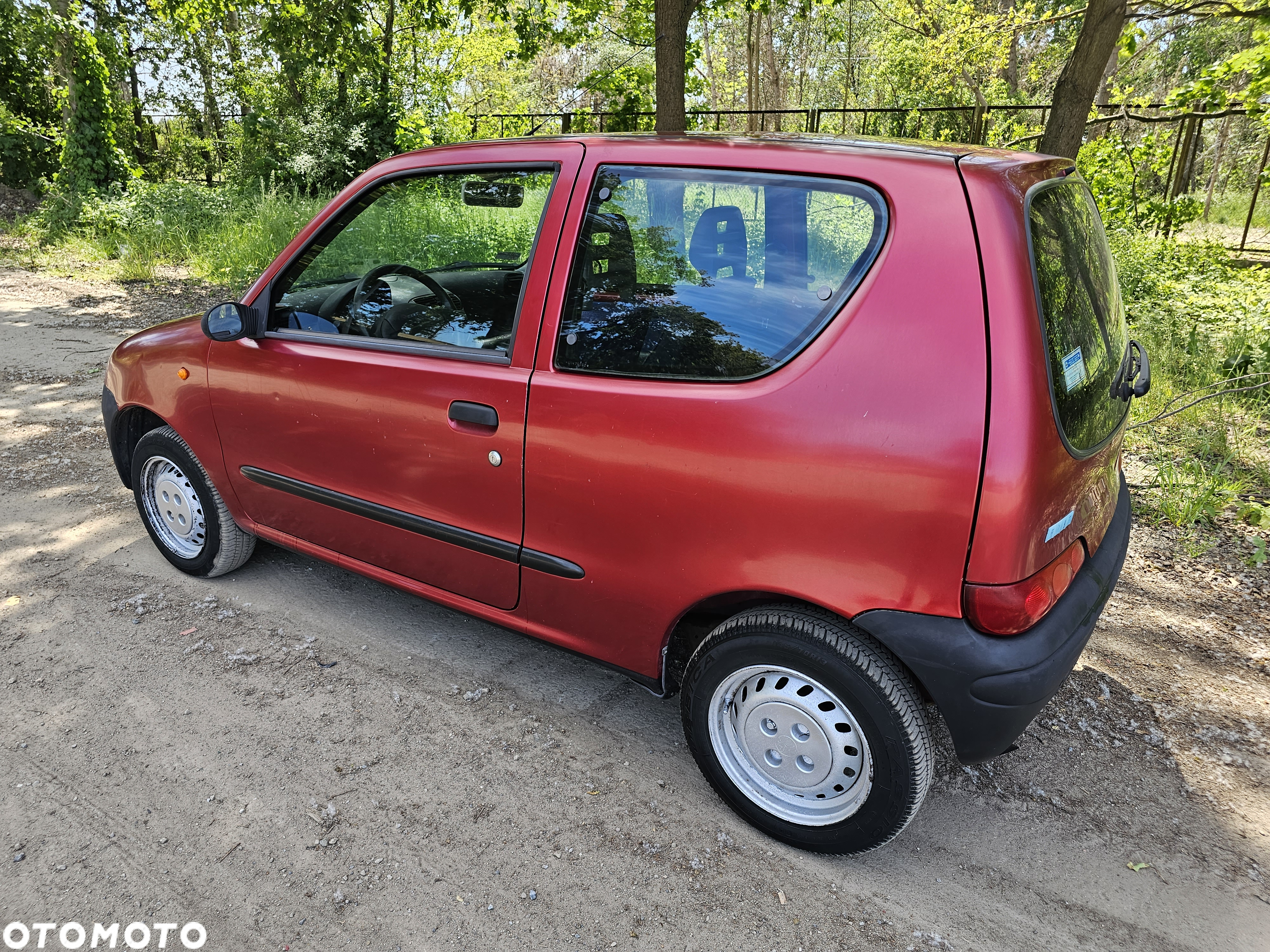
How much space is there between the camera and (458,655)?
3223 mm

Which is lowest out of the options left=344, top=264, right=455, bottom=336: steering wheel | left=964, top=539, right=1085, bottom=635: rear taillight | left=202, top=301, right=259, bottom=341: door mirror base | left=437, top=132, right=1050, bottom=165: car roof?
left=964, top=539, right=1085, bottom=635: rear taillight

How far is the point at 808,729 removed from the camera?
2.21 metres

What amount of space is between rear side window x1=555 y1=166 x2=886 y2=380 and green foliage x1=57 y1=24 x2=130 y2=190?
536 inches

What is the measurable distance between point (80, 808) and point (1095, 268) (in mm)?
3295

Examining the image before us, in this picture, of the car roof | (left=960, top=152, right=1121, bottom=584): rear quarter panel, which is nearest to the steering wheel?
the car roof

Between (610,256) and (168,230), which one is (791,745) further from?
(168,230)

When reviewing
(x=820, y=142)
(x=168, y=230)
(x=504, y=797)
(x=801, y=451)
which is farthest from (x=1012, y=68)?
(x=504, y=797)

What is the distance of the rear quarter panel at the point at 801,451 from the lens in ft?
6.08

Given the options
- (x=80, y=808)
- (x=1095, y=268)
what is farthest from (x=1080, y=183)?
(x=80, y=808)

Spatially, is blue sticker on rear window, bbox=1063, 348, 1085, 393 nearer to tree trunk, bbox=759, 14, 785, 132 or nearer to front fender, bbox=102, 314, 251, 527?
front fender, bbox=102, 314, 251, 527

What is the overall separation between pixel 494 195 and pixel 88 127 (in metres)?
13.6

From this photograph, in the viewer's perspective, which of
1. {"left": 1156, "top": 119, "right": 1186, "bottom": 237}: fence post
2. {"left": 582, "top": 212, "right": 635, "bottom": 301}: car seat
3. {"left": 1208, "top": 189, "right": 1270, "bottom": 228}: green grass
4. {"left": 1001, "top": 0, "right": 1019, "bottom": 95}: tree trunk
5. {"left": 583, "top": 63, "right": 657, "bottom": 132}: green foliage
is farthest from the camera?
{"left": 1001, "top": 0, "right": 1019, "bottom": 95}: tree trunk

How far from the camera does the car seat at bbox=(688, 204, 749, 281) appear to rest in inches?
85.2

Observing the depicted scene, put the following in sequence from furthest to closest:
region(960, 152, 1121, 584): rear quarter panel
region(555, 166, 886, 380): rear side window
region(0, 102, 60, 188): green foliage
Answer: region(0, 102, 60, 188): green foliage, region(555, 166, 886, 380): rear side window, region(960, 152, 1121, 584): rear quarter panel
